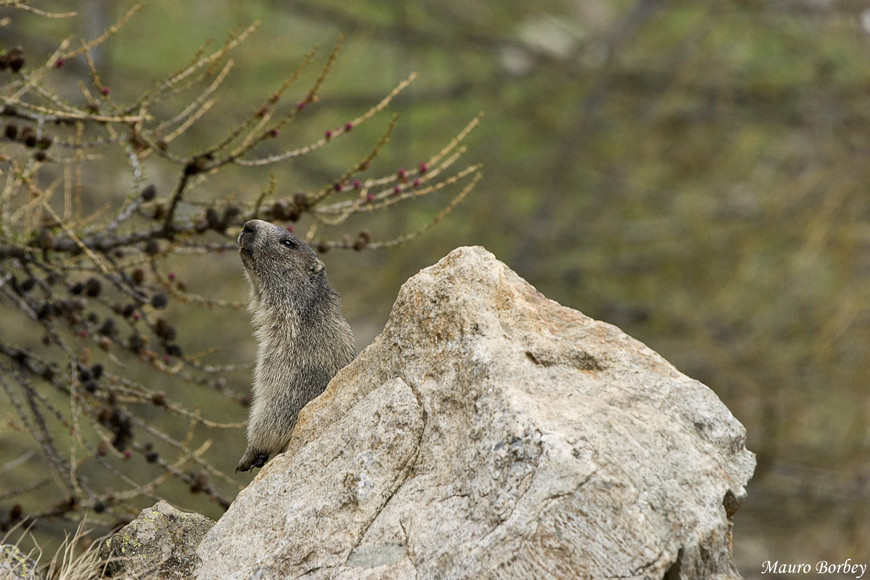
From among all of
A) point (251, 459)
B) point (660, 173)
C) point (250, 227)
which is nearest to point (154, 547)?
point (251, 459)

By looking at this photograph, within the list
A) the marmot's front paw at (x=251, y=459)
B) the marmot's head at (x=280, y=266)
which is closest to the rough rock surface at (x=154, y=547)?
the marmot's front paw at (x=251, y=459)

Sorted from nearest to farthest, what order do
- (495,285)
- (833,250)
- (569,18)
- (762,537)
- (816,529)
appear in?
(495,285)
(833,250)
(816,529)
(762,537)
(569,18)

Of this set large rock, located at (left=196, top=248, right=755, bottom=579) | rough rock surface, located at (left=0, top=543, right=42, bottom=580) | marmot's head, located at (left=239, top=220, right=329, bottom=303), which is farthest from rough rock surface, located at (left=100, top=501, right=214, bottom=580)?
marmot's head, located at (left=239, top=220, right=329, bottom=303)

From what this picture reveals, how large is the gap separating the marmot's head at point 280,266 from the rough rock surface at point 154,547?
141 centimetres

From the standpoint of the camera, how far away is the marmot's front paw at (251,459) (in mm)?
4750

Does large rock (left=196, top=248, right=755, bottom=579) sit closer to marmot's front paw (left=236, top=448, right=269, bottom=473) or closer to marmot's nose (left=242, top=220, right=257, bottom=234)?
marmot's front paw (left=236, top=448, right=269, bottom=473)

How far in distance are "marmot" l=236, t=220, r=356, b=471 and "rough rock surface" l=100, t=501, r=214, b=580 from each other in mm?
671

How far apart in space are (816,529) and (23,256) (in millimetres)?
9031

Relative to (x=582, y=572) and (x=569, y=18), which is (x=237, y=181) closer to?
(x=569, y=18)

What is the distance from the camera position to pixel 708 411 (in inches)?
144

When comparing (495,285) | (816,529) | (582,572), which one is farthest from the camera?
(816,529)

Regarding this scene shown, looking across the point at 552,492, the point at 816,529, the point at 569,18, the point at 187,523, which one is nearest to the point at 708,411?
the point at 552,492

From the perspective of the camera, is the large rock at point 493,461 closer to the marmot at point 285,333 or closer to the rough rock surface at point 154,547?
the rough rock surface at point 154,547

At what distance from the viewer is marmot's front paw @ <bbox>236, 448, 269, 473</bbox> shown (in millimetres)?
4750
